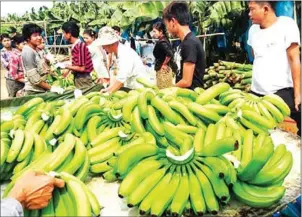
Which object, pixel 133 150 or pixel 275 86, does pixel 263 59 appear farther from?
pixel 133 150

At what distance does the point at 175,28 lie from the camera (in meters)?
3.34

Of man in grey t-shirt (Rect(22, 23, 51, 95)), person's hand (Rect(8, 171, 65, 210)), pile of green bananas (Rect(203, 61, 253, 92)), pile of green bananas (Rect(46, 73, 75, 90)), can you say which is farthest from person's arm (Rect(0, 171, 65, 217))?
pile of green bananas (Rect(203, 61, 253, 92))

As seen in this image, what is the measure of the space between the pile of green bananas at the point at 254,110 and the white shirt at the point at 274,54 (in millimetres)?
706

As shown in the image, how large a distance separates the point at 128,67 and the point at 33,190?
227 cm

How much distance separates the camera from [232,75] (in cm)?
695

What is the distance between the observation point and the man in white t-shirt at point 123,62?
3576 millimetres

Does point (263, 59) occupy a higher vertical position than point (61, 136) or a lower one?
higher

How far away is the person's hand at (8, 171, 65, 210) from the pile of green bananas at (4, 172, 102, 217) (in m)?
0.06

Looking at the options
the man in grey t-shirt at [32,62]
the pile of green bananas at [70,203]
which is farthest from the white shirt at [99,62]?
the pile of green bananas at [70,203]

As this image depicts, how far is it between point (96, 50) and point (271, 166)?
4.31 m

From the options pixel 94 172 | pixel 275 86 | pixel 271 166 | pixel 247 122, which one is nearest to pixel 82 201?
pixel 94 172

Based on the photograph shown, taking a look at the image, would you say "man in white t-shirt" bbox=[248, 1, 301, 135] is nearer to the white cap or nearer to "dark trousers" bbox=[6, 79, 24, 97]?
the white cap

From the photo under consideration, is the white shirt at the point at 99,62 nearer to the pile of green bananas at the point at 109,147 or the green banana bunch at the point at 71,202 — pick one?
the pile of green bananas at the point at 109,147

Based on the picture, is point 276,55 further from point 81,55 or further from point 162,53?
point 81,55
